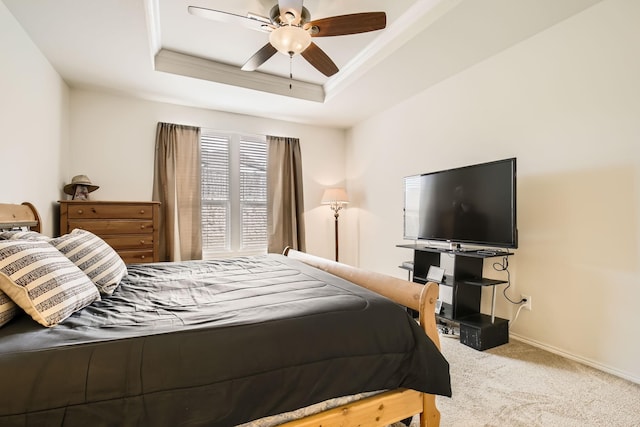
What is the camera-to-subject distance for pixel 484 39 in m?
2.59

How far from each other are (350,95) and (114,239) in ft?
10.0

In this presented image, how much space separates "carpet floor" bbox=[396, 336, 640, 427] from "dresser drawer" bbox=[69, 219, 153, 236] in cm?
305

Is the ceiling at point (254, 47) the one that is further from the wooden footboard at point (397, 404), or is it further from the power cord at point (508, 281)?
the wooden footboard at point (397, 404)

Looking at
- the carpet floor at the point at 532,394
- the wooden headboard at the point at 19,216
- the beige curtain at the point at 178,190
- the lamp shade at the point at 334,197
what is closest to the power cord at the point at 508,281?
the carpet floor at the point at 532,394

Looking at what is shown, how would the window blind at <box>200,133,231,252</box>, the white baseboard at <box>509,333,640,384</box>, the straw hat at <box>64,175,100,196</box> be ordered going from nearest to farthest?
the white baseboard at <box>509,333,640,384</box>, the straw hat at <box>64,175,100,196</box>, the window blind at <box>200,133,231,252</box>

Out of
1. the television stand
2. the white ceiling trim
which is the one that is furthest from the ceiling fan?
the television stand

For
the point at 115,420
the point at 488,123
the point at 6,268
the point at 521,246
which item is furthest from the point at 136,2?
the point at 521,246

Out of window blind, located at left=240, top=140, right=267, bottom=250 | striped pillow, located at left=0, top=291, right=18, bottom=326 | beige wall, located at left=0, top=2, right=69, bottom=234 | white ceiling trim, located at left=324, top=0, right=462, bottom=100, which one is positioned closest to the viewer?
striped pillow, located at left=0, top=291, right=18, bottom=326

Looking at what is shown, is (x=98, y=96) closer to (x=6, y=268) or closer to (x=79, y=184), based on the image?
(x=79, y=184)

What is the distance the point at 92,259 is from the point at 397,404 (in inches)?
67.6

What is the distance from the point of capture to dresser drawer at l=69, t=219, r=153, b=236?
9.86 feet

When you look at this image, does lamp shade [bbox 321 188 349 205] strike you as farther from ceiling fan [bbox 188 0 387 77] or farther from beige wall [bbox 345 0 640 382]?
ceiling fan [bbox 188 0 387 77]

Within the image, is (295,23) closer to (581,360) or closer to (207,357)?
(207,357)

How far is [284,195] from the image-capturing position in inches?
182
